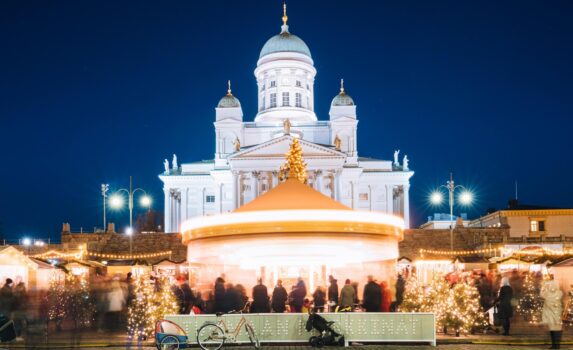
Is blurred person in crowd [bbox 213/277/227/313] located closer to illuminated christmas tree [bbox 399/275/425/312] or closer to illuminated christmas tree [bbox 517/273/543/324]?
illuminated christmas tree [bbox 399/275/425/312]

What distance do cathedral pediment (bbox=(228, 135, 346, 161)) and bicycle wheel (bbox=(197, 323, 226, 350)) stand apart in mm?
58047

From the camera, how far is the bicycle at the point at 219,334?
18.3 metres

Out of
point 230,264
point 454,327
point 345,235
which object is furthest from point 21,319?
point 454,327

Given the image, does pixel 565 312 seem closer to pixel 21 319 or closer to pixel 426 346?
pixel 426 346

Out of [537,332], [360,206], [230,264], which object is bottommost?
[537,332]

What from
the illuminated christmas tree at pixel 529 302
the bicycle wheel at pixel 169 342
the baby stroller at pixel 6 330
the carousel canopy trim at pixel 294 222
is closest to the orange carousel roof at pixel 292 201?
the carousel canopy trim at pixel 294 222

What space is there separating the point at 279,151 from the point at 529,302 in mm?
49964

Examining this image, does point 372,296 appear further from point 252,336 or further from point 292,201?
point 252,336

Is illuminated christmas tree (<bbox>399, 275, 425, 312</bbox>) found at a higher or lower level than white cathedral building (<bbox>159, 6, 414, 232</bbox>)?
lower

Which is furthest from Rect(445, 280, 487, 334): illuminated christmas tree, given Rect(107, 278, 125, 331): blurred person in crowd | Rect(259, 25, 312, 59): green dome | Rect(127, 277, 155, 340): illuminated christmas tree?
Rect(259, 25, 312, 59): green dome

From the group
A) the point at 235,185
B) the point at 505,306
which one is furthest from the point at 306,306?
the point at 235,185

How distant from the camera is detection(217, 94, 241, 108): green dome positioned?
290 feet

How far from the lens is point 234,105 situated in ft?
291

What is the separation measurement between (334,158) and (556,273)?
152 feet
